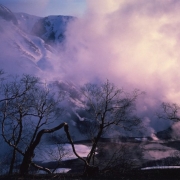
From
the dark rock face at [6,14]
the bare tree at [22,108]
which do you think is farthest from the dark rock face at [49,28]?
the bare tree at [22,108]

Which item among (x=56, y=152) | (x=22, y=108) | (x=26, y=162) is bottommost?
(x=26, y=162)

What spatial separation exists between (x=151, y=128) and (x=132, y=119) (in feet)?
146

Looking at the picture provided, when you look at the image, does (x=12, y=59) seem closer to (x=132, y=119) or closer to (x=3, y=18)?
(x=3, y=18)

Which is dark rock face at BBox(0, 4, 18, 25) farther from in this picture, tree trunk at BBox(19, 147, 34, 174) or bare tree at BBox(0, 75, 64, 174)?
tree trunk at BBox(19, 147, 34, 174)

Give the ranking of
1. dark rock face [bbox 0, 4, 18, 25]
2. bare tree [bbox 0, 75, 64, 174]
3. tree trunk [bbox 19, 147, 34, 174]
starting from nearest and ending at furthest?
tree trunk [bbox 19, 147, 34, 174] < bare tree [bbox 0, 75, 64, 174] < dark rock face [bbox 0, 4, 18, 25]

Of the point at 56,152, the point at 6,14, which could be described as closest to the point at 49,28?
the point at 6,14

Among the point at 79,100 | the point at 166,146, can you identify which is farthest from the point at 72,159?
the point at 79,100

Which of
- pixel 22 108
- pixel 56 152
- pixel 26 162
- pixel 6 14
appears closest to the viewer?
pixel 26 162

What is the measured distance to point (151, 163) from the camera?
34.2 metres

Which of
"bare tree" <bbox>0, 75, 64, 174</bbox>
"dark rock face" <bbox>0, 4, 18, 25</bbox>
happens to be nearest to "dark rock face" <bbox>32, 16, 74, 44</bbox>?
"dark rock face" <bbox>0, 4, 18, 25</bbox>

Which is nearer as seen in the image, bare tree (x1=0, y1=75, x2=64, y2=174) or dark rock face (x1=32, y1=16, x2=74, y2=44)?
bare tree (x1=0, y1=75, x2=64, y2=174)

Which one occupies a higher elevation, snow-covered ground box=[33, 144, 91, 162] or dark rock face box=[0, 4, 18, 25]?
dark rock face box=[0, 4, 18, 25]

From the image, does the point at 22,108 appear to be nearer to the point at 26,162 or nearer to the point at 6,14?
the point at 26,162

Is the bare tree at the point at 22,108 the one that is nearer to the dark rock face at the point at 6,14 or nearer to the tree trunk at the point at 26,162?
the tree trunk at the point at 26,162
